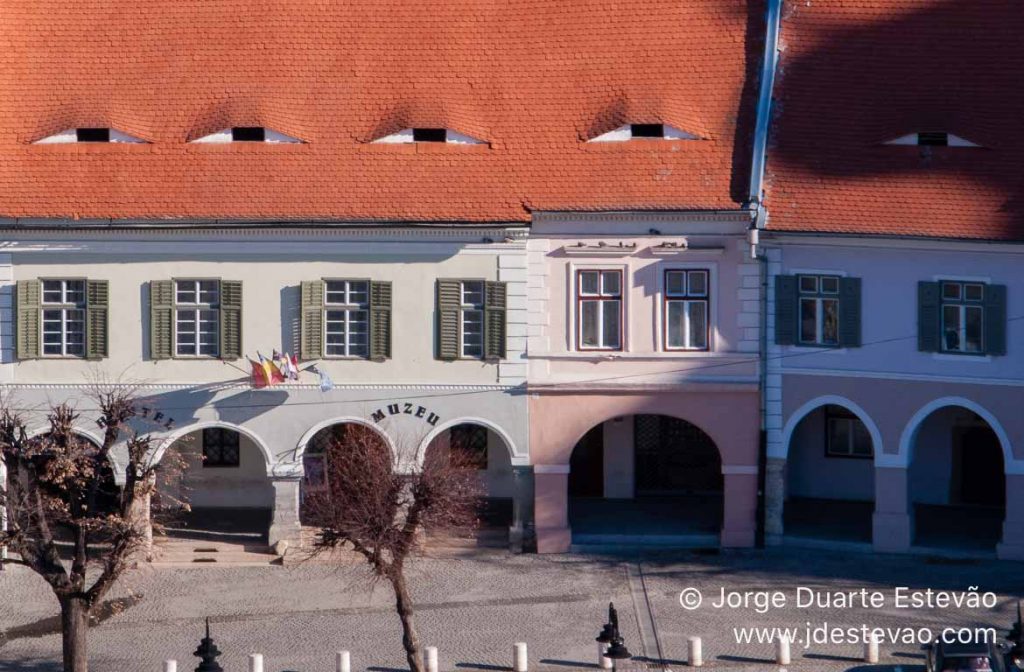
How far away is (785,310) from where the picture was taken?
46250mm

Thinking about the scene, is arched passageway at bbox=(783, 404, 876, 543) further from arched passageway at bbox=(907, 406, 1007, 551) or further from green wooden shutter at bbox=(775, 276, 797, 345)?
green wooden shutter at bbox=(775, 276, 797, 345)

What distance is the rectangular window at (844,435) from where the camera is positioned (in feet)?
166

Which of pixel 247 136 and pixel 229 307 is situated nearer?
pixel 229 307

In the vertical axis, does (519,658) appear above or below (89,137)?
below

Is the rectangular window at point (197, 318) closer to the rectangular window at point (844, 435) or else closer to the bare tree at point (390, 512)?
the bare tree at point (390, 512)

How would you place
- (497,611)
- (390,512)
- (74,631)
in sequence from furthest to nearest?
(497,611) → (390,512) → (74,631)

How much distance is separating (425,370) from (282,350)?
295 cm

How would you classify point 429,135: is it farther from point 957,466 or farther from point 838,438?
point 957,466

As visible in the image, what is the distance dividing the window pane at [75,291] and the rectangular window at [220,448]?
534cm

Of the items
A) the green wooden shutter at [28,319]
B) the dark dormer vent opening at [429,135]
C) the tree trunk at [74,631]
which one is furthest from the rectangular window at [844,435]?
the tree trunk at [74,631]

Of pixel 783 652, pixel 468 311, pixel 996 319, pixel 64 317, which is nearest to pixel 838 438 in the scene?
pixel 996 319

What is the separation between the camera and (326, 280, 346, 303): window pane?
4625 cm

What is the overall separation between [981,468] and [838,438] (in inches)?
127

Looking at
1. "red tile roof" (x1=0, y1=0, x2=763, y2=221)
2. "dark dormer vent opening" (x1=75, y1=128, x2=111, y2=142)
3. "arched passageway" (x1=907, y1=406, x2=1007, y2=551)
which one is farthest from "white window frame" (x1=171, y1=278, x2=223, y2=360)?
"arched passageway" (x1=907, y1=406, x2=1007, y2=551)
